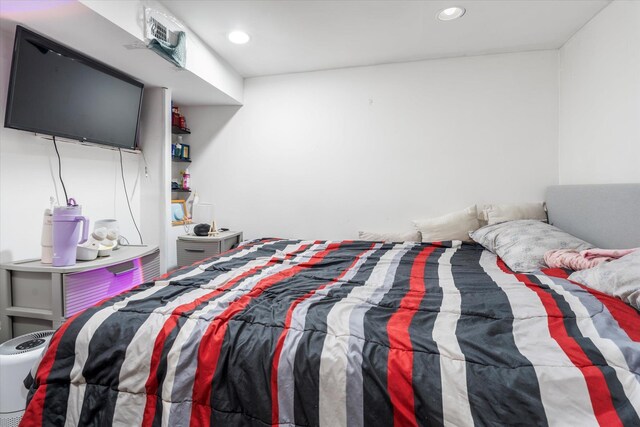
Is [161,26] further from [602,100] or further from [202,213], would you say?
[602,100]

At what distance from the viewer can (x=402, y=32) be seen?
7.46 feet

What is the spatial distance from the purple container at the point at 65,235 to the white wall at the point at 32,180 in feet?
1.28

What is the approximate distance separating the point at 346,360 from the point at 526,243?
59.4 inches

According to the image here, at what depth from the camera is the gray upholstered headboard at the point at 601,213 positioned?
1.56 m

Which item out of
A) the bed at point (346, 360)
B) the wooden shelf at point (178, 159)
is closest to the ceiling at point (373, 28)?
the wooden shelf at point (178, 159)

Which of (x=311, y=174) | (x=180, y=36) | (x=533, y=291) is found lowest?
(x=533, y=291)

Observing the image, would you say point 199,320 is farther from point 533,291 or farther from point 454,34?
point 454,34

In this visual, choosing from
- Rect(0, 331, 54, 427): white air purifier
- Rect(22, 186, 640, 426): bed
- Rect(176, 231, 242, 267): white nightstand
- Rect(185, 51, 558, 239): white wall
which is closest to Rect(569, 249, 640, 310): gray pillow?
Rect(22, 186, 640, 426): bed

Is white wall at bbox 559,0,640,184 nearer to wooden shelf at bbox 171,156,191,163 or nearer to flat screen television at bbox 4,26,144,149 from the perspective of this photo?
flat screen television at bbox 4,26,144,149

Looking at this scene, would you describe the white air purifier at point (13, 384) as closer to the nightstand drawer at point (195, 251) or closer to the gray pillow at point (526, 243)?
the nightstand drawer at point (195, 251)

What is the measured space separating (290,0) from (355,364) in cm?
212

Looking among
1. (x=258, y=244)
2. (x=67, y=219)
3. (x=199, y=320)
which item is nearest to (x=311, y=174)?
(x=258, y=244)

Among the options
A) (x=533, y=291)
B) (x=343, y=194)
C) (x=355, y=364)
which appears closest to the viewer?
(x=355, y=364)

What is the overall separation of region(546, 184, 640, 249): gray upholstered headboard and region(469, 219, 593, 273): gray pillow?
13cm
